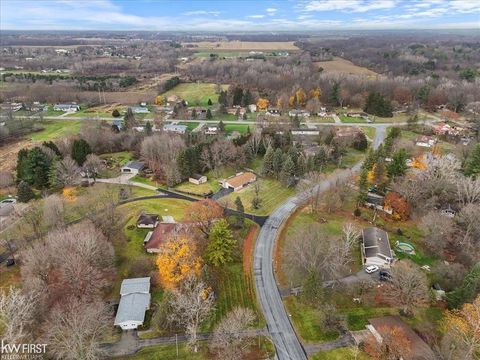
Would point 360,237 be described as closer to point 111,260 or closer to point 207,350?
point 207,350

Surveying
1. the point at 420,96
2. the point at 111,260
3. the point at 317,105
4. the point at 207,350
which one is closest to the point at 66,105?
the point at 317,105

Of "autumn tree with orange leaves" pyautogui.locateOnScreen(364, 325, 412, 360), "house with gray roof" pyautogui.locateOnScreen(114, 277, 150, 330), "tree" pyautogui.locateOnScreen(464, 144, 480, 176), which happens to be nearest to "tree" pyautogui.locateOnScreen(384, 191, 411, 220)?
"tree" pyautogui.locateOnScreen(464, 144, 480, 176)

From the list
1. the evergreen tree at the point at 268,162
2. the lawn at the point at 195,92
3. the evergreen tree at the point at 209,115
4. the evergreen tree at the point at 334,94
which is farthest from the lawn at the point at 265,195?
the lawn at the point at 195,92

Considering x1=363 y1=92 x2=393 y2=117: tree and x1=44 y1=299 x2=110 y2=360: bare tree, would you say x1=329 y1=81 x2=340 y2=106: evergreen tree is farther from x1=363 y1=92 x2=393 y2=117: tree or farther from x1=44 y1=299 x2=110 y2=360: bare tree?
x1=44 y1=299 x2=110 y2=360: bare tree

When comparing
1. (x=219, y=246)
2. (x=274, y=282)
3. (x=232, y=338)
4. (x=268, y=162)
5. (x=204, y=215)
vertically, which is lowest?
(x=274, y=282)

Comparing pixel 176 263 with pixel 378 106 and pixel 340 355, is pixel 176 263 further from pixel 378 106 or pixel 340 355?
pixel 378 106

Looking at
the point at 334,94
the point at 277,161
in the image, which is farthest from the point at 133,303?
the point at 334,94
